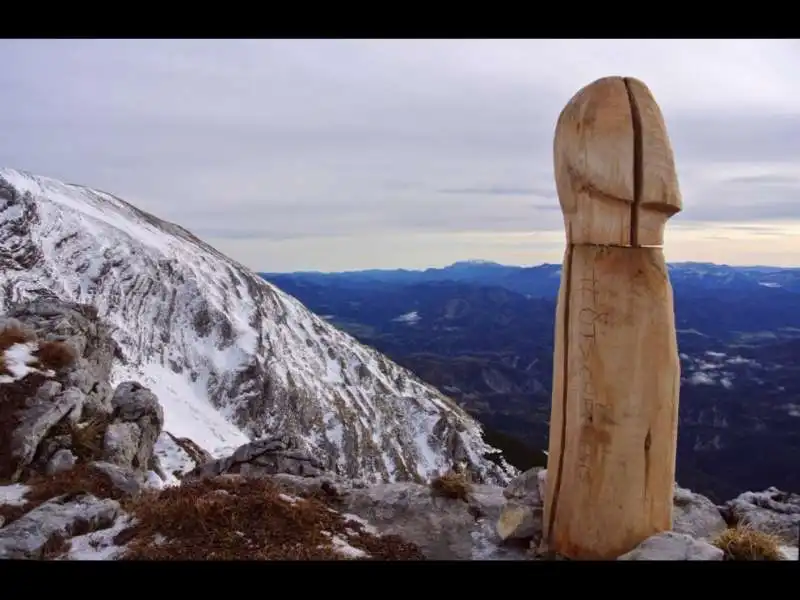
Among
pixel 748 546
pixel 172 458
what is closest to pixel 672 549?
pixel 748 546

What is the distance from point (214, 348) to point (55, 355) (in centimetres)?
5669

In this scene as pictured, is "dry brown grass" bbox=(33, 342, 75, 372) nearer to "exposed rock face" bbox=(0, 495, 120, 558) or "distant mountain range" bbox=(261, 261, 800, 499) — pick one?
"exposed rock face" bbox=(0, 495, 120, 558)

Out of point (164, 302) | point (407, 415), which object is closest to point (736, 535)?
point (164, 302)

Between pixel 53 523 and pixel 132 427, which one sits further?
pixel 132 427

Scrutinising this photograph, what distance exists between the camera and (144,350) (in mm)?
68500

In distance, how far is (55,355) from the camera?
21.3 metres

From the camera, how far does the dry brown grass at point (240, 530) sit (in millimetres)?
9016

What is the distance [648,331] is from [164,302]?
7741 cm

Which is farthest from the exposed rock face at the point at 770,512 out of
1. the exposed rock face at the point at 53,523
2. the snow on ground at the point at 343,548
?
the exposed rock face at the point at 53,523

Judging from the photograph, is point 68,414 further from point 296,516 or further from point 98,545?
point 296,516

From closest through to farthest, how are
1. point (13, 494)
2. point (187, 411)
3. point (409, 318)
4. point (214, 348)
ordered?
point (13, 494) < point (187, 411) < point (214, 348) < point (409, 318)

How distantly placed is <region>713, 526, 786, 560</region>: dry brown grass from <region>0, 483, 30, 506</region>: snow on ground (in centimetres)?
1142

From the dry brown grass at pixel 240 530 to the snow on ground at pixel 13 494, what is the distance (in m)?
2.60
